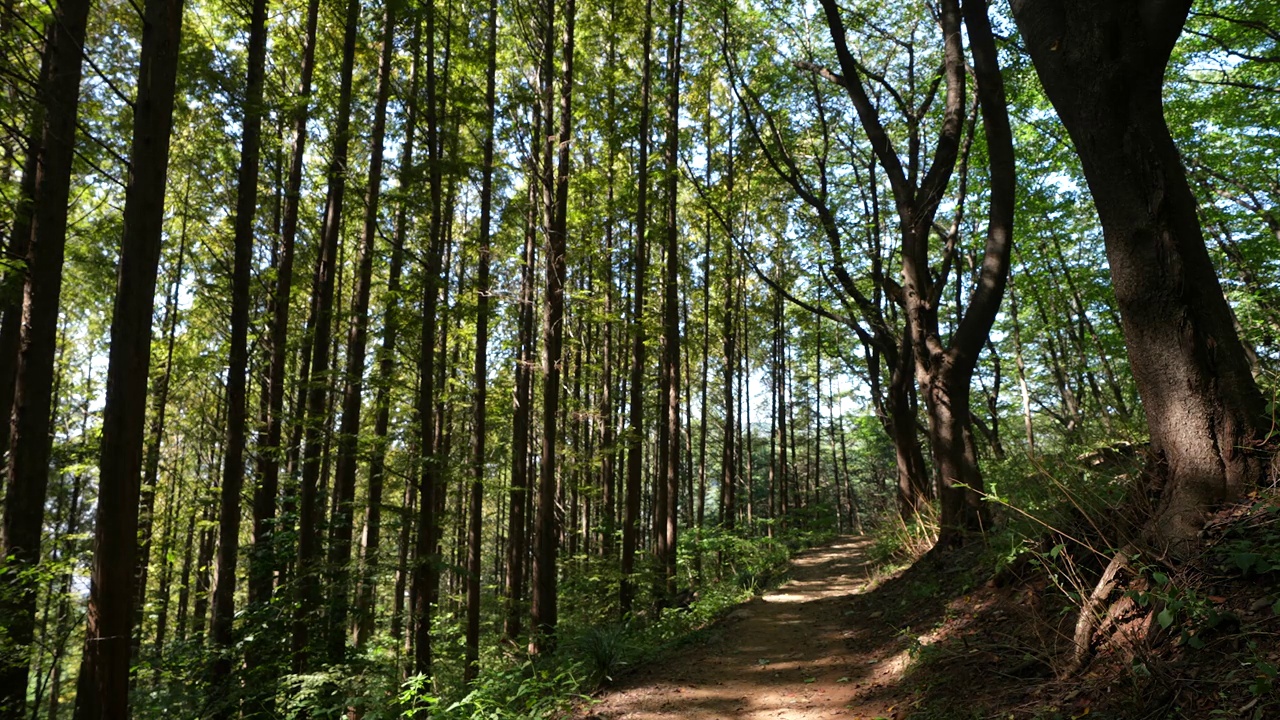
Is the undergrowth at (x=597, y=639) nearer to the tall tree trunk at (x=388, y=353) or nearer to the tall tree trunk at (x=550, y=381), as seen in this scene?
the tall tree trunk at (x=550, y=381)

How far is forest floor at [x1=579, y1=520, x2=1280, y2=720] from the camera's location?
8.60 ft

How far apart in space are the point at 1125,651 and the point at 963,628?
1.87 metres

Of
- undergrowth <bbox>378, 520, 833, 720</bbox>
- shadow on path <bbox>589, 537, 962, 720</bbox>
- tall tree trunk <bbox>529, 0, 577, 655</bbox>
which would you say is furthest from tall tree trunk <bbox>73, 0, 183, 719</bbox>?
tall tree trunk <bbox>529, 0, 577, 655</bbox>

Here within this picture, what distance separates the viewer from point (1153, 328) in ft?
11.5

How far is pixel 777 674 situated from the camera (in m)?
5.82

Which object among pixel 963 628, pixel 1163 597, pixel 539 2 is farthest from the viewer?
A: pixel 539 2

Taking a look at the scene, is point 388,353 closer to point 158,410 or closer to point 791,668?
point 791,668

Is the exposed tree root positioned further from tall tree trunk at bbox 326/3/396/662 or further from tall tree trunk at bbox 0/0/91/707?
tall tree trunk at bbox 0/0/91/707

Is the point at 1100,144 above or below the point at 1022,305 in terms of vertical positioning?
below

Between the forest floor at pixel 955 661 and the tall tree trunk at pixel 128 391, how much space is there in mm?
3323

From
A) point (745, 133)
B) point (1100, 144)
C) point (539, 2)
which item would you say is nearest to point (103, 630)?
point (1100, 144)

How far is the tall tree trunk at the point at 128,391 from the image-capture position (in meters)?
3.68

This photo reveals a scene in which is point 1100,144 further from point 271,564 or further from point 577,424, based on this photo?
point 577,424

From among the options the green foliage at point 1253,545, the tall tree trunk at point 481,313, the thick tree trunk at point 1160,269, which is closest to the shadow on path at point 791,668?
the green foliage at point 1253,545
